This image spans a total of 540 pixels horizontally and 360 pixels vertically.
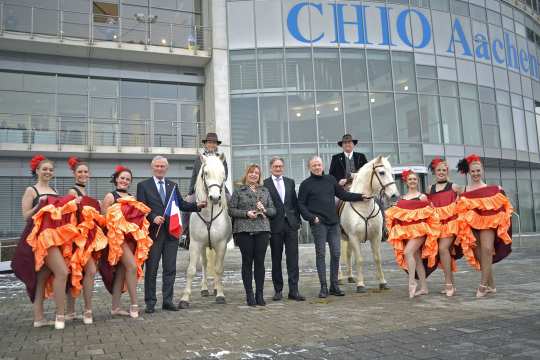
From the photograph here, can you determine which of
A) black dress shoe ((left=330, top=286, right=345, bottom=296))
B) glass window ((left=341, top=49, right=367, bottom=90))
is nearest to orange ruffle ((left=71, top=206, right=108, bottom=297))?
black dress shoe ((left=330, top=286, right=345, bottom=296))

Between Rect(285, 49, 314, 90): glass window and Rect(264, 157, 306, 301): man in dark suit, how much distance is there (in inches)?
609

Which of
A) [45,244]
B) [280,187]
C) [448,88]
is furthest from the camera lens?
[448,88]

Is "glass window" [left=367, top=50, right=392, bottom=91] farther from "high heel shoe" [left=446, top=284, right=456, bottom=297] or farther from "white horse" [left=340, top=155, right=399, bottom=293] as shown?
"high heel shoe" [left=446, top=284, right=456, bottom=297]

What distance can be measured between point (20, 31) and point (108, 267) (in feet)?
60.8

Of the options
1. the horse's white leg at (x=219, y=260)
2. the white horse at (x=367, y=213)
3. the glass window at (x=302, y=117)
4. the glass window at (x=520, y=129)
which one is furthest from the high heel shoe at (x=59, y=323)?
the glass window at (x=520, y=129)

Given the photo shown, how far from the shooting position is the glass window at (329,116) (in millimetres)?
22000

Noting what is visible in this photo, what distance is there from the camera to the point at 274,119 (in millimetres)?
21781

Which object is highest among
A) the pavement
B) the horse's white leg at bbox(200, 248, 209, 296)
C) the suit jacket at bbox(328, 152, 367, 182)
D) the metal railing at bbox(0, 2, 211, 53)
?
the metal railing at bbox(0, 2, 211, 53)

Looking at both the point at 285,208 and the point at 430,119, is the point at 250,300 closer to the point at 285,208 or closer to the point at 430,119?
the point at 285,208

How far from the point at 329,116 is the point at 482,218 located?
15829mm

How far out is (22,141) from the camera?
65.7 ft

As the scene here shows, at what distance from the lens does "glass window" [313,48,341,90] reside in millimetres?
22328

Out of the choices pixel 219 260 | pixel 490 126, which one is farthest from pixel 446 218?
pixel 490 126

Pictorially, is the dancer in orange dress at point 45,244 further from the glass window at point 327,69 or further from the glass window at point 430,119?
the glass window at point 430,119
